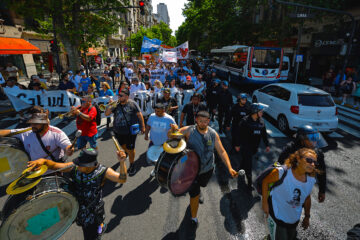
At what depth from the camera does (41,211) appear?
2.05 meters

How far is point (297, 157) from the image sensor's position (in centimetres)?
225

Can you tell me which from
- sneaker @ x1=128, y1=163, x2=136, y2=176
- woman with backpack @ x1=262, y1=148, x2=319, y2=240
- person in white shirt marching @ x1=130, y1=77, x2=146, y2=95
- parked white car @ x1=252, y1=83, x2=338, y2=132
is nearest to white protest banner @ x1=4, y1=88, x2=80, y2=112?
person in white shirt marching @ x1=130, y1=77, x2=146, y2=95

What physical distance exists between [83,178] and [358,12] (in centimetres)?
2375

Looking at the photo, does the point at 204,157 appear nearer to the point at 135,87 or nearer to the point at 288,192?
the point at 288,192

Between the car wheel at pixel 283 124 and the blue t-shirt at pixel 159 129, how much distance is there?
17.0 ft

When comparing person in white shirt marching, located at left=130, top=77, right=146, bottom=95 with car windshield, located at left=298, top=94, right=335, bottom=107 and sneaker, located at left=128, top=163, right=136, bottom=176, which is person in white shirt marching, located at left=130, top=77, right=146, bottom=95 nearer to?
sneaker, located at left=128, top=163, right=136, bottom=176

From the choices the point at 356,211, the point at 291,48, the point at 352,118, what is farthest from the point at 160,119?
the point at 291,48

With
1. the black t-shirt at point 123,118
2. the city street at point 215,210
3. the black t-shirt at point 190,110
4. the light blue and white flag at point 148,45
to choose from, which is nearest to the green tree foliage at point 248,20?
the light blue and white flag at point 148,45

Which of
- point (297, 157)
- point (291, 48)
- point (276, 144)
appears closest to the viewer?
point (297, 157)

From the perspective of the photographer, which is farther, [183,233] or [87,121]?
[87,121]

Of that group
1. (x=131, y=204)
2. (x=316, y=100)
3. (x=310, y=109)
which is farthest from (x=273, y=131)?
(x=131, y=204)

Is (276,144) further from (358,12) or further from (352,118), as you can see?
(358,12)

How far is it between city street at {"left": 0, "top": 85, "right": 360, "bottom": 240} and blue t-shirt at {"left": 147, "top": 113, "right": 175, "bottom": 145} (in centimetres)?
112

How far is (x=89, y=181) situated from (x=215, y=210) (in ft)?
7.99
